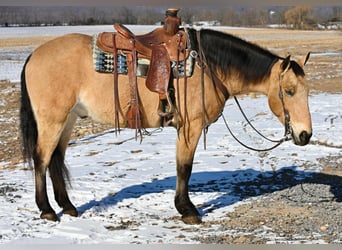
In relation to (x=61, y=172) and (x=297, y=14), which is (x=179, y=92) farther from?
(x=297, y=14)

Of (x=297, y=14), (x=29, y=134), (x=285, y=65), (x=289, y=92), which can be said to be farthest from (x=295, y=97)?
(x=297, y=14)

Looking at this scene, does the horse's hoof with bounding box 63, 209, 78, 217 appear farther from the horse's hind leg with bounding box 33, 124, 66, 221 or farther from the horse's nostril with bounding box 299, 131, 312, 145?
the horse's nostril with bounding box 299, 131, 312, 145

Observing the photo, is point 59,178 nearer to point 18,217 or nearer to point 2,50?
point 18,217

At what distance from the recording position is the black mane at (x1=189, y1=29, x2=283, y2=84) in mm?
4242

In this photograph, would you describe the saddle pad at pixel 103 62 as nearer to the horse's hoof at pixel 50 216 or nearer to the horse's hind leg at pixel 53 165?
the horse's hind leg at pixel 53 165

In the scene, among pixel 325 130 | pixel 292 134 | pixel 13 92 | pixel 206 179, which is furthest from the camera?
pixel 13 92

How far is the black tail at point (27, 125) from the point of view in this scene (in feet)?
14.0

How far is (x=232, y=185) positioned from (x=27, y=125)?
2.50 metres

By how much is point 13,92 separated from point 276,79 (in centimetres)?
972

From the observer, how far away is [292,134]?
4.17 meters

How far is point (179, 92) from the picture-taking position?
416 centimetres

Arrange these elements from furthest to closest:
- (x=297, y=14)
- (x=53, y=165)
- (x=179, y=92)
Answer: (x=297, y=14) < (x=53, y=165) < (x=179, y=92)

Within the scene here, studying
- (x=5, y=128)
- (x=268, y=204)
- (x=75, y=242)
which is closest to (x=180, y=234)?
(x=75, y=242)

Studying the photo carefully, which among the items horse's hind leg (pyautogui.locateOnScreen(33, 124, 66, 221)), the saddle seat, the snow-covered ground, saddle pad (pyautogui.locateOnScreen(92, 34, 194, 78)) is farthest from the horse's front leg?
horse's hind leg (pyautogui.locateOnScreen(33, 124, 66, 221))
